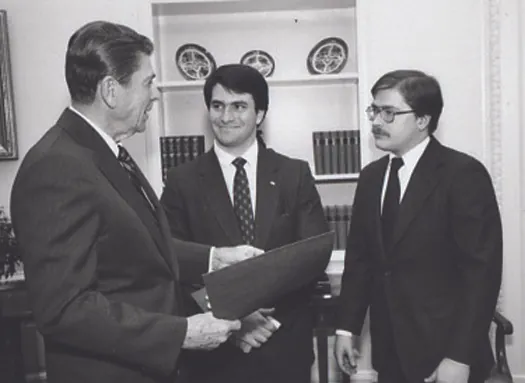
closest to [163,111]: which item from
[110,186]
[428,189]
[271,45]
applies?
[271,45]

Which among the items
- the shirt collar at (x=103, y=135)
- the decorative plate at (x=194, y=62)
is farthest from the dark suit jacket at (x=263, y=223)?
the decorative plate at (x=194, y=62)

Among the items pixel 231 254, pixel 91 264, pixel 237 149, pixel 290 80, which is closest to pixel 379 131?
pixel 237 149

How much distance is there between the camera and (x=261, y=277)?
146 centimetres

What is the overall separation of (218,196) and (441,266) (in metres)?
0.83

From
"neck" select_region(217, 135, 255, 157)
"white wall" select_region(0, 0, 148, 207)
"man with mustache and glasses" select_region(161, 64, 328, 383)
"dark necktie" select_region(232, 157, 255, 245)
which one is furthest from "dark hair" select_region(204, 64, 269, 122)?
"white wall" select_region(0, 0, 148, 207)

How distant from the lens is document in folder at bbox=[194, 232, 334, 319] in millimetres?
1371

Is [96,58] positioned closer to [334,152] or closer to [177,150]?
[177,150]

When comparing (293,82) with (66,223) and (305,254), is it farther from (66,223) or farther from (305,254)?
(66,223)

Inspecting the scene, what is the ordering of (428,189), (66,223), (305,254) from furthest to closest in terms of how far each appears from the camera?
(428,189)
(305,254)
(66,223)

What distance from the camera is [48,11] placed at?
3164mm

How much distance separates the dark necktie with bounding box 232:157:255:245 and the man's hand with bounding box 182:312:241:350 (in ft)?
2.54

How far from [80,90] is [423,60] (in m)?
2.25

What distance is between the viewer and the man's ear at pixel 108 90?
1332mm

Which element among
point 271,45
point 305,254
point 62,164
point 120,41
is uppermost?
point 271,45
